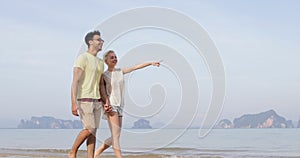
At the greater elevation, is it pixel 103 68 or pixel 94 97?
pixel 103 68

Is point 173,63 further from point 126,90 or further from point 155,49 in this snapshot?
point 126,90

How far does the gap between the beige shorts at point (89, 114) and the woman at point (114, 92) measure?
0.19 m

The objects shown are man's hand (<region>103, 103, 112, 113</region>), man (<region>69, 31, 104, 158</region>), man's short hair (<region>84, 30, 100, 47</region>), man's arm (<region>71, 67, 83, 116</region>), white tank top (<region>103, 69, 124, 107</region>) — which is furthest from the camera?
white tank top (<region>103, 69, 124, 107</region>)

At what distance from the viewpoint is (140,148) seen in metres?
14.0

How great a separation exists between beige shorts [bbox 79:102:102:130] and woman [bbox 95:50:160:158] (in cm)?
19

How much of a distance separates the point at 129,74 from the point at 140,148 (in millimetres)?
7881

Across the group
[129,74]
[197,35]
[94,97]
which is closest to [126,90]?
[129,74]

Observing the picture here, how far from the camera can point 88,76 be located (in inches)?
229

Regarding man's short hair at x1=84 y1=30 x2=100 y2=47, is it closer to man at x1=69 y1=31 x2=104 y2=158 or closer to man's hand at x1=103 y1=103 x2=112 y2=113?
man at x1=69 y1=31 x2=104 y2=158

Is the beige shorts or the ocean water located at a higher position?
the beige shorts

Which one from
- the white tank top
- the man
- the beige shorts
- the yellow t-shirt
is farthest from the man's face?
the beige shorts

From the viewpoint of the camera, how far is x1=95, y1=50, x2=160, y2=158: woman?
6089 millimetres

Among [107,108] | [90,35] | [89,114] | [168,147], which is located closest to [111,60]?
[90,35]

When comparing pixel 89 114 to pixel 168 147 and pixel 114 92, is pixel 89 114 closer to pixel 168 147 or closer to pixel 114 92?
pixel 114 92
